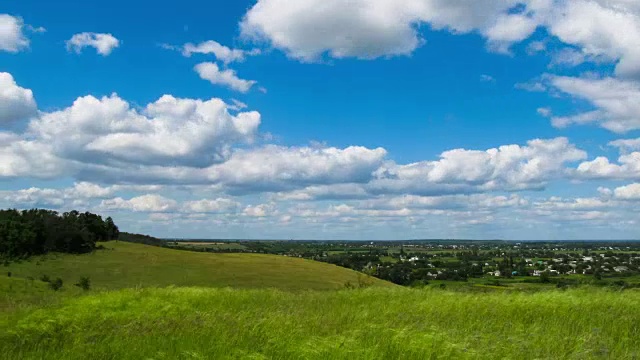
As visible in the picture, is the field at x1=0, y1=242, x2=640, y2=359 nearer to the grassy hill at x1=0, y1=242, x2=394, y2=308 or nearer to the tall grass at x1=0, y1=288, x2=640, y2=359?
the tall grass at x1=0, y1=288, x2=640, y2=359

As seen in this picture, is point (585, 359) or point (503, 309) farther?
point (503, 309)

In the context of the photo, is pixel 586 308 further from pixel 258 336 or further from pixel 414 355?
pixel 258 336

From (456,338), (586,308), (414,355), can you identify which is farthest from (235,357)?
(586,308)

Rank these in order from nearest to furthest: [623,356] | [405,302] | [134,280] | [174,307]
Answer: [623,356], [174,307], [405,302], [134,280]

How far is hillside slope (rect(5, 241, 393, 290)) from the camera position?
2337 inches

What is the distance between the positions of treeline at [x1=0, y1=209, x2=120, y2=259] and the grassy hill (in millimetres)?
3290

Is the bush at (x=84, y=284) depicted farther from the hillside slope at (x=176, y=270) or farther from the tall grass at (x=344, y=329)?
the tall grass at (x=344, y=329)

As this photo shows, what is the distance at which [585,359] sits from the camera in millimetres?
7992

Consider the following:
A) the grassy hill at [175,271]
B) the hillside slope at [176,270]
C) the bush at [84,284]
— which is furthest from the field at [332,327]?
the hillside slope at [176,270]

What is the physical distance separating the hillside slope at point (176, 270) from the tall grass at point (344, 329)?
3885 cm

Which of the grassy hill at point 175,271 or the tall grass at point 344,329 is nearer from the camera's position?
the tall grass at point 344,329

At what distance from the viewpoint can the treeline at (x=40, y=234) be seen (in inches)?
3007

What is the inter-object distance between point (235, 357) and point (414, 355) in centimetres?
285

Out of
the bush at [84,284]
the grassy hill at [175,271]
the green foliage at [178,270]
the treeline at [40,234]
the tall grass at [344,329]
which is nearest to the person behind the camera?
the tall grass at [344,329]
